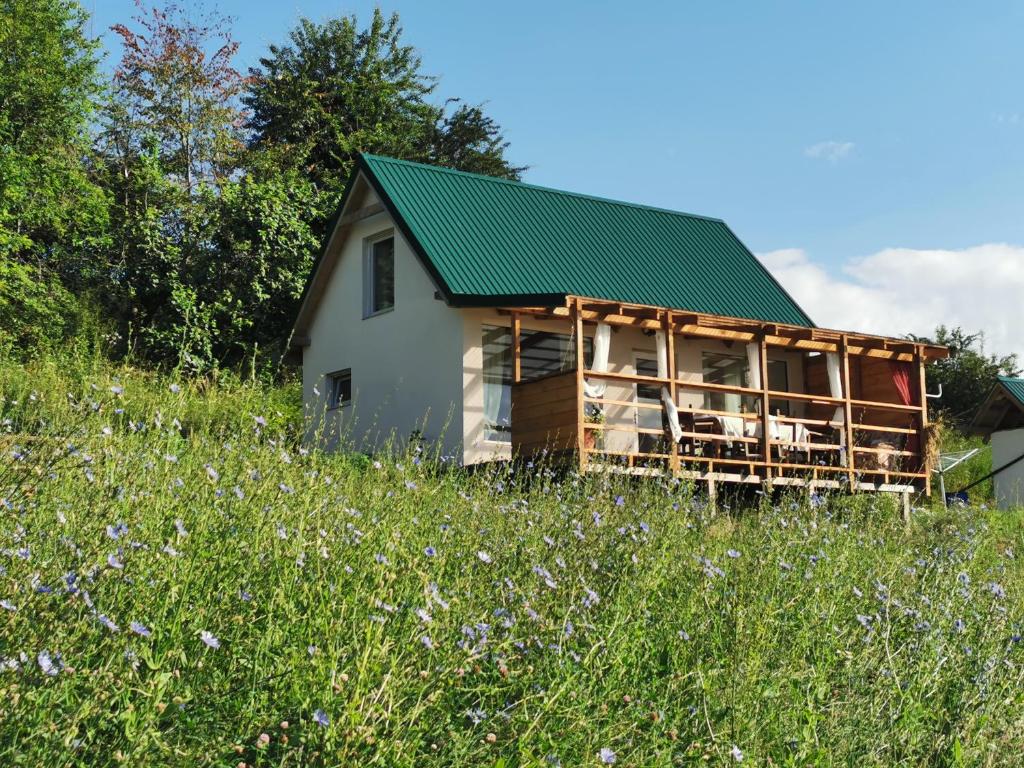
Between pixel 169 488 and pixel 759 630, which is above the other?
pixel 169 488

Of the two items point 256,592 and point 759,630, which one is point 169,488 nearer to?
point 256,592

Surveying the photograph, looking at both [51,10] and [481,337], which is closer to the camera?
[481,337]

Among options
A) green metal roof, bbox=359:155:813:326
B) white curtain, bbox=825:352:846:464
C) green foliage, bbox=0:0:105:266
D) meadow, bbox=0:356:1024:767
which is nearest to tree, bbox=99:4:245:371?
green foliage, bbox=0:0:105:266

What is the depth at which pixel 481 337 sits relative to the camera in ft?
55.3

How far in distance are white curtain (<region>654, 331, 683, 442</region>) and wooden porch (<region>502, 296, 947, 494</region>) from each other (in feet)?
0.13

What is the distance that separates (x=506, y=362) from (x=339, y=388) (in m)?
4.17

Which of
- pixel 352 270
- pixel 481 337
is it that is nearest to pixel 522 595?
pixel 481 337

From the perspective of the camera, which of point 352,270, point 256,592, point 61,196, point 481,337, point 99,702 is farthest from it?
point 61,196

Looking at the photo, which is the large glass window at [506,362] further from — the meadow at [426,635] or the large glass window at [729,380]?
the meadow at [426,635]

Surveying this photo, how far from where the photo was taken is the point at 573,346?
678 inches

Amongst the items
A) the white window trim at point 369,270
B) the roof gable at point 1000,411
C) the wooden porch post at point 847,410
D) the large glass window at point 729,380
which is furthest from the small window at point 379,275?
the roof gable at point 1000,411

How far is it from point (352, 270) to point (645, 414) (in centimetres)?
577

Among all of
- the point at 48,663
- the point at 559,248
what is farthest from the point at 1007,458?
the point at 48,663

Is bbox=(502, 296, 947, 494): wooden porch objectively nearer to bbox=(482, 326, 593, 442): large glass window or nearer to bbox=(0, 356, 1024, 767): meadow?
bbox=(482, 326, 593, 442): large glass window
